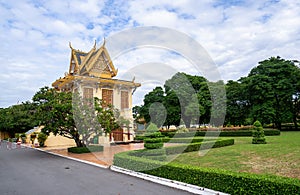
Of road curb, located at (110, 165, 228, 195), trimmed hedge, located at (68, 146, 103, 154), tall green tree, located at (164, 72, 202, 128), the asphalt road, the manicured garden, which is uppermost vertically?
tall green tree, located at (164, 72, 202, 128)

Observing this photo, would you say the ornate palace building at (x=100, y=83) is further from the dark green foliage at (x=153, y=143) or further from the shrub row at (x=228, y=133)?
the dark green foliage at (x=153, y=143)

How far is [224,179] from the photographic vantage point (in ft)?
17.0

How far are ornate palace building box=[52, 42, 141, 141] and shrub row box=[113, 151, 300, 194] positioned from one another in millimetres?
12350

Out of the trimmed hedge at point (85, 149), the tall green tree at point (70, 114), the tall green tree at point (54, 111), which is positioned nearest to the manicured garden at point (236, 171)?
the tall green tree at point (70, 114)

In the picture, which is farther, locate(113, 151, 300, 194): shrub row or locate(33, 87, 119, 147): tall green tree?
locate(33, 87, 119, 147): tall green tree

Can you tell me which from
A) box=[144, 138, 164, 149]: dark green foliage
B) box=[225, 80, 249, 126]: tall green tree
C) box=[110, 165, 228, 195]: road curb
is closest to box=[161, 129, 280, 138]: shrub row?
box=[225, 80, 249, 126]: tall green tree

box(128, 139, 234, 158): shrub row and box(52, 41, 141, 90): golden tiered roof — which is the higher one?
box(52, 41, 141, 90): golden tiered roof

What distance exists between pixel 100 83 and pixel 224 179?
15509 mm

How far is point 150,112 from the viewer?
32094mm

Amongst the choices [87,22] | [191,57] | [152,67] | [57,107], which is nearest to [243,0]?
[191,57]

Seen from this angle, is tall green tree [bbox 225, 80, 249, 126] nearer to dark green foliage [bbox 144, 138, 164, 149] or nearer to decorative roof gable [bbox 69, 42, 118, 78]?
decorative roof gable [bbox 69, 42, 118, 78]

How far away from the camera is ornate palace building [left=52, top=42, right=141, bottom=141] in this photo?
18.6 m

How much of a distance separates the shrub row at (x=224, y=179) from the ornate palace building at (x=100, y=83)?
1235 centimetres

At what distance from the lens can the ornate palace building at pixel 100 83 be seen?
18.6 m
